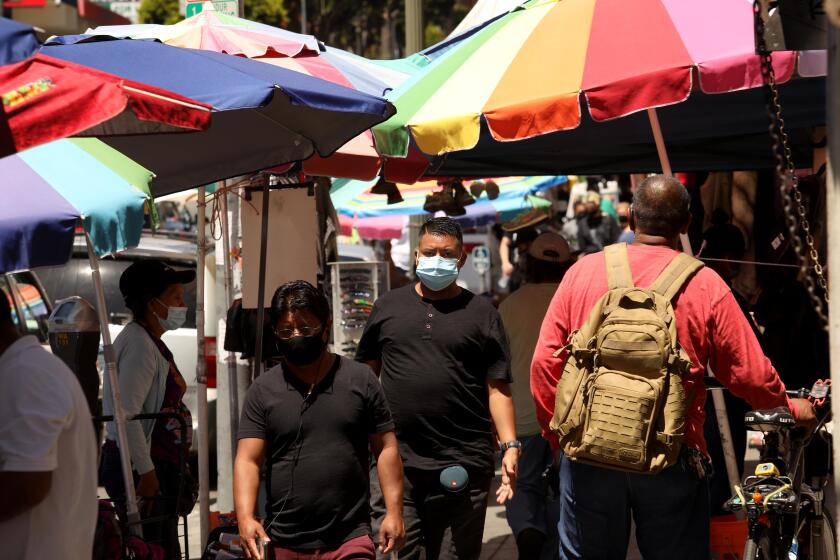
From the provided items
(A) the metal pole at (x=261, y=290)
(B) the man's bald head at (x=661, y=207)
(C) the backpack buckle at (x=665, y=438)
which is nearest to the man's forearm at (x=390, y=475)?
(C) the backpack buckle at (x=665, y=438)

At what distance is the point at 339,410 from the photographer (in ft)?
15.8

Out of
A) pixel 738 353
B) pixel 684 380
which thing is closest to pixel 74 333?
pixel 684 380

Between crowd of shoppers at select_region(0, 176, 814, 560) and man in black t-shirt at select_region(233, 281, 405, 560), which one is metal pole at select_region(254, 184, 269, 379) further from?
man in black t-shirt at select_region(233, 281, 405, 560)

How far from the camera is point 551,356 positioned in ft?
16.4

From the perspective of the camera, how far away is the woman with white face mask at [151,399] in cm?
620

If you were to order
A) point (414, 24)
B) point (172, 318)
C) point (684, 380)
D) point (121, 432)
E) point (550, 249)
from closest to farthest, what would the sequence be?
1. point (684, 380)
2. point (121, 432)
3. point (172, 318)
4. point (550, 249)
5. point (414, 24)

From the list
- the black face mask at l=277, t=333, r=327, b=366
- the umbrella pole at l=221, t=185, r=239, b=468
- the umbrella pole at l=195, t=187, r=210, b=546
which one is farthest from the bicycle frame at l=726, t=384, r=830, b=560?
the umbrella pole at l=221, t=185, r=239, b=468

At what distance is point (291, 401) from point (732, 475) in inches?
113

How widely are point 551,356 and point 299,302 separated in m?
1.00

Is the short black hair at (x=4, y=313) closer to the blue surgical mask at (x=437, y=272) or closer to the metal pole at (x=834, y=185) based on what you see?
the metal pole at (x=834, y=185)

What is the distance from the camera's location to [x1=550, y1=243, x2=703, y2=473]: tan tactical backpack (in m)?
4.55

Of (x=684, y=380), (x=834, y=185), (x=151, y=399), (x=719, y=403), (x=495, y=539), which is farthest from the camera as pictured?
(x=495, y=539)

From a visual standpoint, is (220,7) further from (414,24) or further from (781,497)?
(781,497)

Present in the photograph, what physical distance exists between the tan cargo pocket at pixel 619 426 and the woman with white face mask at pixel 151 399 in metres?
2.32
